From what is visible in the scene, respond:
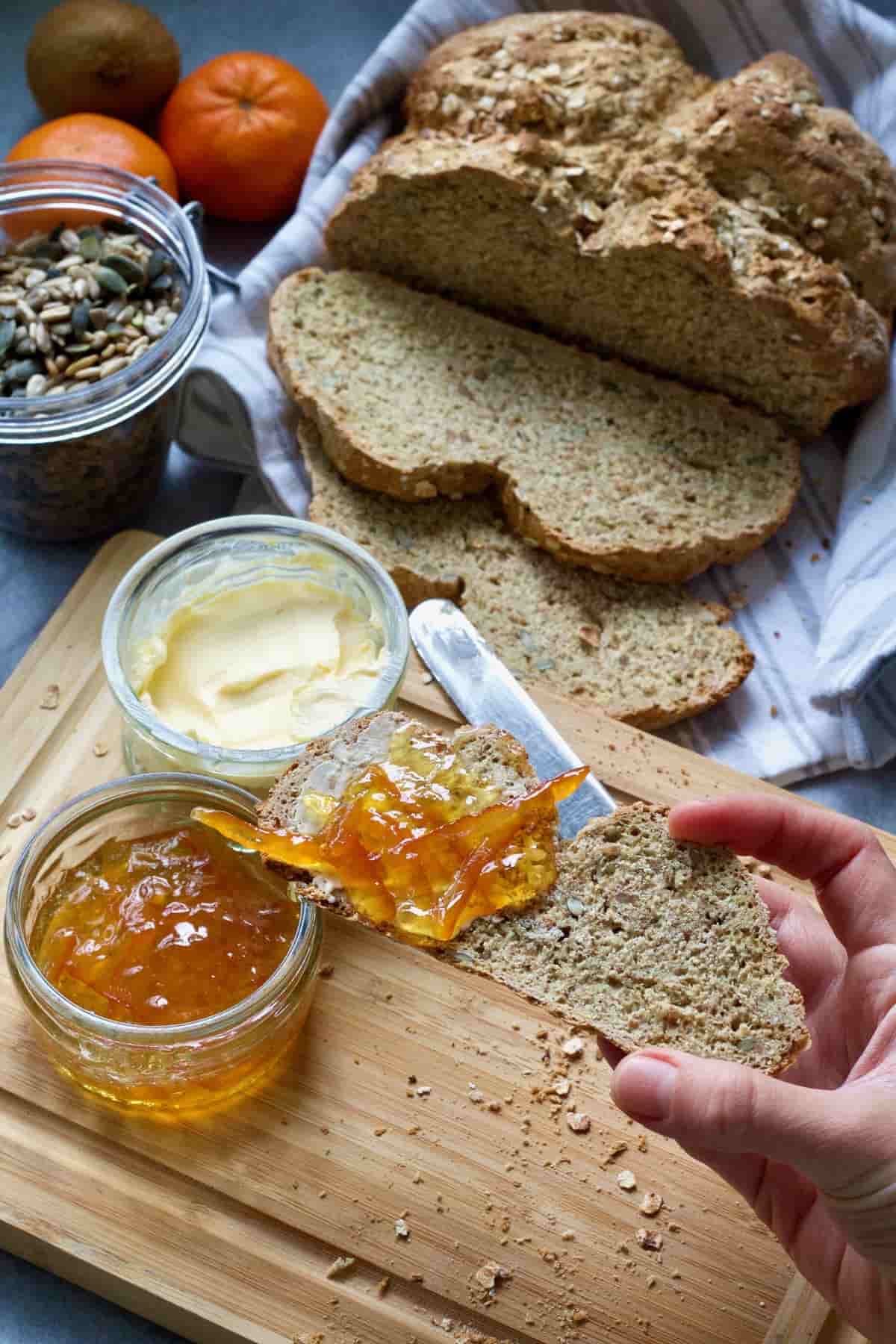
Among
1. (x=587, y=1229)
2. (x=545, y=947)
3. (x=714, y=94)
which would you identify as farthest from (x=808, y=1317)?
(x=714, y=94)

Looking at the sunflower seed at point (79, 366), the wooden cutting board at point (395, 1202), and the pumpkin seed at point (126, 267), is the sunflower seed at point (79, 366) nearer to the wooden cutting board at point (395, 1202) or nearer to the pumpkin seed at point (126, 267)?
the pumpkin seed at point (126, 267)

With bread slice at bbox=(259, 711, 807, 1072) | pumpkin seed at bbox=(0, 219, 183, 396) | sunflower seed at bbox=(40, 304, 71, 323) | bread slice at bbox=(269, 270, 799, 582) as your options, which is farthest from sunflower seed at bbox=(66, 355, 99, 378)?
bread slice at bbox=(259, 711, 807, 1072)

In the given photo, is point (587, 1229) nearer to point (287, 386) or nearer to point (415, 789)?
point (415, 789)

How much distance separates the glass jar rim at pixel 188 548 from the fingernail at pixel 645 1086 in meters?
0.85

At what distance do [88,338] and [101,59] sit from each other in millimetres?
1123

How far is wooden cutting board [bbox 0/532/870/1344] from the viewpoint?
2584mm

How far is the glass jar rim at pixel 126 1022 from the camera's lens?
2506 mm

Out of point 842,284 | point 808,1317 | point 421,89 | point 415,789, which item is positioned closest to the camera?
point 415,789

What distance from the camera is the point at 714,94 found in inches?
145

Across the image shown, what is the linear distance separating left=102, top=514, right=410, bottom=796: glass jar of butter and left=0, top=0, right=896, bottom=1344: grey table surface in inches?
28.4

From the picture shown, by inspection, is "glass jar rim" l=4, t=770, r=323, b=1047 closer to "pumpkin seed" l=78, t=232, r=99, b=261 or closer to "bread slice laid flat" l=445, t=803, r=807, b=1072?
"bread slice laid flat" l=445, t=803, r=807, b=1072

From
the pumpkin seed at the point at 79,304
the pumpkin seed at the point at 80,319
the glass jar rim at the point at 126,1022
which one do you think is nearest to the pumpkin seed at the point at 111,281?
the pumpkin seed at the point at 79,304

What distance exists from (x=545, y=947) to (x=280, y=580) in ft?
3.80

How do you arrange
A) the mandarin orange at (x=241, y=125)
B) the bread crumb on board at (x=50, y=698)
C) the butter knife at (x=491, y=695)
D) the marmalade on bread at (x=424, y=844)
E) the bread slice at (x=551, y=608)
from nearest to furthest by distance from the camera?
the marmalade on bread at (x=424, y=844) → the butter knife at (x=491, y=695) → the bread crumb on board at (x=50, y=698) → the bread slice at (x=551, y=608) → the mandarin orange at (x=241, y=125)
